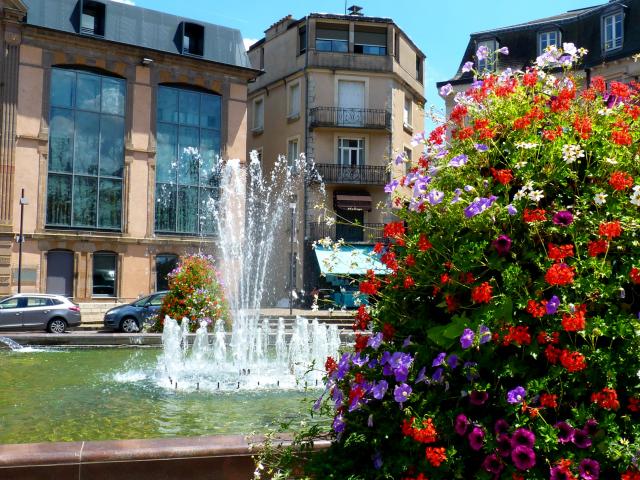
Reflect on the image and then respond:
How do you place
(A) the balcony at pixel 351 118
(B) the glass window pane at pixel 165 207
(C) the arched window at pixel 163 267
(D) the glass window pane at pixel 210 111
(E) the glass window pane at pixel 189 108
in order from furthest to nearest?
(A) the balcony at pixel 351 118 → (D) the glass window pane at pixel 210 111 → (E) the glass window pane at pixel 189 108 → (B) the glass window pane at pixel 165 207 → (C) the arched window at pixel 163 267

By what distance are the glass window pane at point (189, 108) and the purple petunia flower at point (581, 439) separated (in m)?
30.0

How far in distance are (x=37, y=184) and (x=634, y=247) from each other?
90.6 feet

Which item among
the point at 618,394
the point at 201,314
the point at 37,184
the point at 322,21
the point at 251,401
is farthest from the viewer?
the point at 322,21

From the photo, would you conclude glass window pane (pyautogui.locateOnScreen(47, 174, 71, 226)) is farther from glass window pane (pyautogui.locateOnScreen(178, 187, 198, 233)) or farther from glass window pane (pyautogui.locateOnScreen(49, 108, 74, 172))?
glass window pane (pyautogui.locateOnScreen(178, 187, 198, 233))

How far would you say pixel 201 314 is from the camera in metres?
15.8

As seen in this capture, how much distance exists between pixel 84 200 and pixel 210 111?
7.28 meters

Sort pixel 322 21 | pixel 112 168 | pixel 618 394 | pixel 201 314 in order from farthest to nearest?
pixel 322 21 → pixel 112 168 → pixel 201 314 → pixel 618 394

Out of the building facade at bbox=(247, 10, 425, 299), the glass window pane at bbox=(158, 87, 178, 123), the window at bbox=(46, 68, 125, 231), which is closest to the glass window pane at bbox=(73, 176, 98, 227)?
the window at bbox=(46, 68, 125, 231)

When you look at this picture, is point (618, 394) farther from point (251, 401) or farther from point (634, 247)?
point (251, 401)

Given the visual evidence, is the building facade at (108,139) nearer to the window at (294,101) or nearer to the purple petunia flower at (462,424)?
the window at (294,101)

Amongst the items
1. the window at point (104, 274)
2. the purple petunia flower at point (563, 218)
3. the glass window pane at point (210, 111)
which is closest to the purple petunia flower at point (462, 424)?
the purple petunia flower at point (563, 218)

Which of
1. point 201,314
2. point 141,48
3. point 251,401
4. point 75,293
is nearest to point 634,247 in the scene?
point 251,401

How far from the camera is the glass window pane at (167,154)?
99.7 ft

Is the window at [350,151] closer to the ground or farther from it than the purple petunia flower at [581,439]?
farther from it
